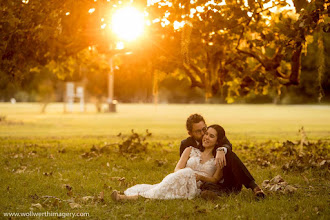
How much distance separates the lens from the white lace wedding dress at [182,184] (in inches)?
A: 320

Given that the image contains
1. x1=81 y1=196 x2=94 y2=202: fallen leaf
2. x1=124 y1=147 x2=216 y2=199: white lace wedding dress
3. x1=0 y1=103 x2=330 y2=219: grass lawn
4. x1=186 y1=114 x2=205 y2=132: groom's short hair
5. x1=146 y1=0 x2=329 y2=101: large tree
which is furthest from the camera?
x1=146 y1=0 x2=329 y2=101: large tree

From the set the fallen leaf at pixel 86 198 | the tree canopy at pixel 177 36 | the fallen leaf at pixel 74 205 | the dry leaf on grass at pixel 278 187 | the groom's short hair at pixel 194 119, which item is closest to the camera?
the fallen leaf at pixel 74 205

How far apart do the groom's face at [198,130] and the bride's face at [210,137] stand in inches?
12.6

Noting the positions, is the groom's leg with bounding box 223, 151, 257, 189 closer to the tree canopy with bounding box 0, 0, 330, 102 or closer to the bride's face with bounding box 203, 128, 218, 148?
the bride's face with bounding box 203, 128, 218, 148

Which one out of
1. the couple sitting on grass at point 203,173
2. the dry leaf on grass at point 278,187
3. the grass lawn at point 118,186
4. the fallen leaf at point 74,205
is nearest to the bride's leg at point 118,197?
the couple sitting on grass at point 203,173

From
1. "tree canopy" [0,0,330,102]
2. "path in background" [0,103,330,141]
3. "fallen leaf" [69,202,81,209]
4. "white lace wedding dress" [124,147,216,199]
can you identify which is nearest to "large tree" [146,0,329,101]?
"tree canopy" [0,0,330,102]

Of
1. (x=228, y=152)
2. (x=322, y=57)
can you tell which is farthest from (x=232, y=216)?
(x=322, y=57)

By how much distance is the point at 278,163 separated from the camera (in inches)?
544

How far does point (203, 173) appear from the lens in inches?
337

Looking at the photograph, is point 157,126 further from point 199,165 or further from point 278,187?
point 199,165

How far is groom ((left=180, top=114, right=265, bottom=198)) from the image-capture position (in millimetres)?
8398

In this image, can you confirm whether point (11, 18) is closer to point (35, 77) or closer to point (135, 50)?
point (135, 50)

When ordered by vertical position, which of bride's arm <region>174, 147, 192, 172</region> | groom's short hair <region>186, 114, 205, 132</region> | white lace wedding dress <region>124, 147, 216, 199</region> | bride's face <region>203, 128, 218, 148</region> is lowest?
white lace wedding dress <region>124, 147, 216, 199</region>

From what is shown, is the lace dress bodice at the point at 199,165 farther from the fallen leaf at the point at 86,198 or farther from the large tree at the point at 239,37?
the large tree at the point at 239,37
